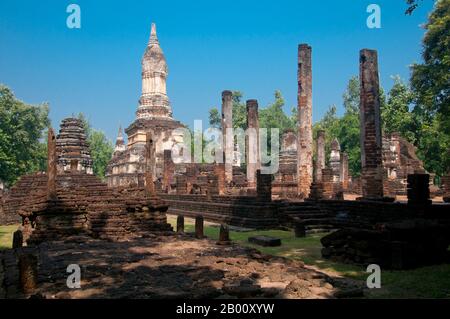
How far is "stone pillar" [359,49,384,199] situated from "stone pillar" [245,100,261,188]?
934 centimetres

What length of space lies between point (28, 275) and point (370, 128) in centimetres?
1189

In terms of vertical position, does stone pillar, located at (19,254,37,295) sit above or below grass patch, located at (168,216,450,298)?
above

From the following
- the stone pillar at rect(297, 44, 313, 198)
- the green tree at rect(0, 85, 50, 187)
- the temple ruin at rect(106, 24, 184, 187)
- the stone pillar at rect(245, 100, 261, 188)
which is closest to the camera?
the stone pillar at rect(297, 44, 313, 198)

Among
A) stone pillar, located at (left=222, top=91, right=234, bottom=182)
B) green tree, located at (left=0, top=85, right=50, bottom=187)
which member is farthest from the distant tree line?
stone pillar, located at (left=222, top=91, right=234, bottom=182)

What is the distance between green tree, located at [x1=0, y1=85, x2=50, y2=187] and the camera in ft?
117

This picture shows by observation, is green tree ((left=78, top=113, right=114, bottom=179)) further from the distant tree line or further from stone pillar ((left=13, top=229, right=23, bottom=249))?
stone pillar ((left=13, top=229, right=23, bottom=249))

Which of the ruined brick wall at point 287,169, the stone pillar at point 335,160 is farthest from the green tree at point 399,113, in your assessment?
the ruined brick wall at point 287,169

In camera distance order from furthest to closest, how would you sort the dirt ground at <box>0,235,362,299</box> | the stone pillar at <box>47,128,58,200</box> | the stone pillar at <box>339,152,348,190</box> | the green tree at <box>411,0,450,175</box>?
the stone pillar at <box>339,152,348,190</box> < the green tree at <box>411,0,450,175</box> < the stone pillar at <box>47,128,58,200</box> < the dirt ground at <box>0,235,362,299</box>

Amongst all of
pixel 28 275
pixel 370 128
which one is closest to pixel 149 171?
pixel 370 128

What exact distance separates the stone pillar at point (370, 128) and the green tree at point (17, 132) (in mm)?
30168

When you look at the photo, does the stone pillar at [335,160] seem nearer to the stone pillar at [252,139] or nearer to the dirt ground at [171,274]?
the stone pillar at [252,139]

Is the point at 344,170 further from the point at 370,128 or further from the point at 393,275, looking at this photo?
the point at 393,275

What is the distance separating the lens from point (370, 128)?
14.4 meters

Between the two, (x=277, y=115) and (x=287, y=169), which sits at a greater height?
(x=277, y=115)
